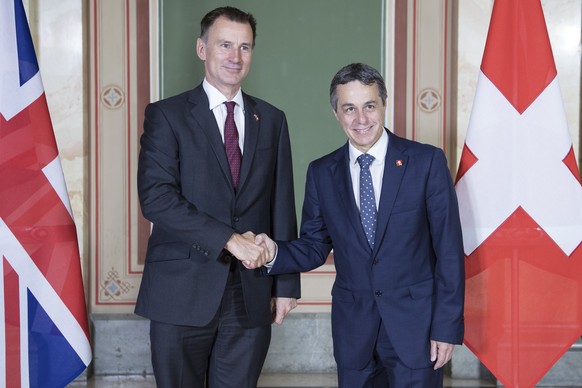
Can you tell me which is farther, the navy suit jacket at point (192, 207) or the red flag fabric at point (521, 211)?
the red flag fabric at point (521, 211)

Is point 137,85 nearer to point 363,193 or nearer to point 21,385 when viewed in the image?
point 21,385

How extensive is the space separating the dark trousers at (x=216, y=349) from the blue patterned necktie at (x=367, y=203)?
472mm

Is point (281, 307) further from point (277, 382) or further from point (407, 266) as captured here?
point (277, 382)

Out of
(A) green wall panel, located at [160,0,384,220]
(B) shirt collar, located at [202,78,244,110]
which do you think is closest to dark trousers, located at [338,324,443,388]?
(B) shirt collar, located at [202,78,244,110]

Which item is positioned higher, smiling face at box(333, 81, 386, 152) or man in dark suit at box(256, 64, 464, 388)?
smiling face at box(333, 81, 386, 152)

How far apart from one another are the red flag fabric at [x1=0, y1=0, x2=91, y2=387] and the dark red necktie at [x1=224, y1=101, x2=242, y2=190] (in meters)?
0.76

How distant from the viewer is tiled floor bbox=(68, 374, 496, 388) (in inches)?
151

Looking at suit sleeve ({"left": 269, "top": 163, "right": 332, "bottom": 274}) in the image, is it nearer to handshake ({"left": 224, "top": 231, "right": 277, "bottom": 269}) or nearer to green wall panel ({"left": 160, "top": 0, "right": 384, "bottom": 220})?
handshake ({"left": 224, "top": 231, "right": 277, "bottom": 269})

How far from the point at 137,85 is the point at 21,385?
2.01 m

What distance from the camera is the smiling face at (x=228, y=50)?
2240mm

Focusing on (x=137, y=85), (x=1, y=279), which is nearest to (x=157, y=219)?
(x=1, y=279)

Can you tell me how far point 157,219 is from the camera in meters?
2.18

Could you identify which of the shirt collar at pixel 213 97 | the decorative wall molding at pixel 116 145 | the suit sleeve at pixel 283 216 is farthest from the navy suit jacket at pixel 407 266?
the decorative wall molding at pixel 116 145

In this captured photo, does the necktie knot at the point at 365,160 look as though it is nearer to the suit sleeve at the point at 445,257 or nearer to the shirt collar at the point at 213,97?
the suit sleeve at the point at 445,257
